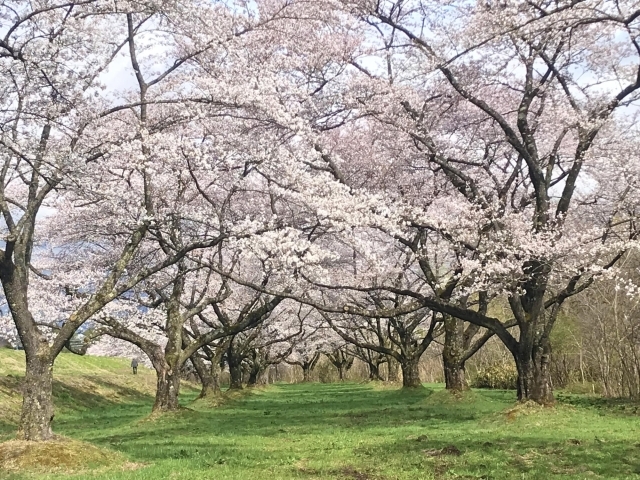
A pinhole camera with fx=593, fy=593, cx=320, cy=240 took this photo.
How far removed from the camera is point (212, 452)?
12.9 m

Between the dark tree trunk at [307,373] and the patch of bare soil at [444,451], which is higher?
the dark tree trunk at [307,373]

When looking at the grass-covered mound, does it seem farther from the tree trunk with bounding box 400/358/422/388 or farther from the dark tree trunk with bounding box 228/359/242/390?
the dark tree trunk with bounding box 228/359/242/390

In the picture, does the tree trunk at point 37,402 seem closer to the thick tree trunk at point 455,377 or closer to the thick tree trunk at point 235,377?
the thick tree trunk at point 455,377

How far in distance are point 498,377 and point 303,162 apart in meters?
35.4

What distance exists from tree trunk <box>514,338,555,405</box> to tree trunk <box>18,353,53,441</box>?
42.7 ft

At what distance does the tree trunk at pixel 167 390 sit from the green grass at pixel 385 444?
0.58 meters

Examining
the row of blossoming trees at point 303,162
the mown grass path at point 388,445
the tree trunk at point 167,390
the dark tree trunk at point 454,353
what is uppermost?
the row of blossoming trees at point 303,162

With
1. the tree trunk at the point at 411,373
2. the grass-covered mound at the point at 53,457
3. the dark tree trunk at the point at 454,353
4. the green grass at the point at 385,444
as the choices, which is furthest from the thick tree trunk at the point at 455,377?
the grass-covered mound at the point at 53,457

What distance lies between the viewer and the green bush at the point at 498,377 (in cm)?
4572

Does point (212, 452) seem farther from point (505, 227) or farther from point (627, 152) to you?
point (627, 152)

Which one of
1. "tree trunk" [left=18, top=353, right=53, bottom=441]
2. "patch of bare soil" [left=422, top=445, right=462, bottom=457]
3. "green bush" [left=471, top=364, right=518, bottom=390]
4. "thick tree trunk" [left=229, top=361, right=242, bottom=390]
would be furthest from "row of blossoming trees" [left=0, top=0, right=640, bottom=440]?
"green bush" [left=471, top=364, right=518, bottom=390]

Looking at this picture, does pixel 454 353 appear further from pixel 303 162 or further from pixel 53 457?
pixel 53 457

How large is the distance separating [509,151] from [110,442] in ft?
54.5

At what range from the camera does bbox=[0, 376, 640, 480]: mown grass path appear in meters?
10.2
